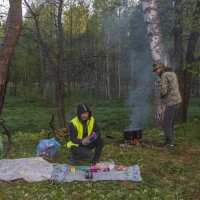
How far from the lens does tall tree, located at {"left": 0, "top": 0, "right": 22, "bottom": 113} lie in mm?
9820

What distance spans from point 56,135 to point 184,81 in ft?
21.3

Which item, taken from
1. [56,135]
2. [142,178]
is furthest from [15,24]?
[142,178]

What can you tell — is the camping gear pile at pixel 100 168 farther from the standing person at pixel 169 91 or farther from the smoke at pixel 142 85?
the smoke at pixel 142 85

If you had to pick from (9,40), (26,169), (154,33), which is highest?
(154,33)

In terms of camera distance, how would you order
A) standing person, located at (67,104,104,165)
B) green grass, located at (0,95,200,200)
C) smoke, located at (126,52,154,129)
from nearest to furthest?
green grass, located at (0,95,200,200), standing person, located at (67,104,104,165), smoke, located at (126,52,154,129)

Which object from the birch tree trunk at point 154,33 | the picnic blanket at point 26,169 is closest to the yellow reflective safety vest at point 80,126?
the picnic blanket at point 26,169

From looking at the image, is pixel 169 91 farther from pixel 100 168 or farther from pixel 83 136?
pixel 100 168

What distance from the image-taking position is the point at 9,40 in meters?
9.90

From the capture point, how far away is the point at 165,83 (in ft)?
30.3

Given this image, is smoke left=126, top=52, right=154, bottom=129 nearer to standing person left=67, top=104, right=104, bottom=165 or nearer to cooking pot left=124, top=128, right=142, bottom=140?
cooking pot left=124, top=128, right=142, bottom=140

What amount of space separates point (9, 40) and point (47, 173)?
4322 millimetres

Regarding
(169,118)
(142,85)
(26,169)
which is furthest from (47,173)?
(142,85)

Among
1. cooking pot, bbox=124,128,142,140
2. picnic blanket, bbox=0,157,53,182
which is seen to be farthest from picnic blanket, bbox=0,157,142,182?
Result: cooking pot, bbox=124,128,142,140

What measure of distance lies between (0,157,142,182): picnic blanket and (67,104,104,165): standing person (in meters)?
0.38
